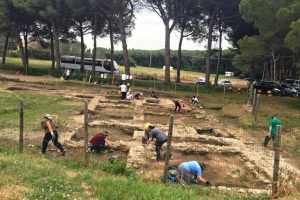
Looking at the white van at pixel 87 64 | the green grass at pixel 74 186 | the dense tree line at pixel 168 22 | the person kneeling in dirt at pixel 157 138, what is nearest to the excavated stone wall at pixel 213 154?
the person kneeling in dirt at pixel 157 138

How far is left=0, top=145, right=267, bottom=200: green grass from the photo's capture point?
905 centimetres

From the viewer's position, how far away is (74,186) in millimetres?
9648

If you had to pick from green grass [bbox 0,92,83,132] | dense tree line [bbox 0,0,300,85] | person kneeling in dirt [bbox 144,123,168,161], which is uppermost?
dense tree line [bbox 0,0,300,85]

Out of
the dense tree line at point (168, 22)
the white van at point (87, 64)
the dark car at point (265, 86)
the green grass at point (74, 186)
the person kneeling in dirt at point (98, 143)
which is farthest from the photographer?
the white van at point (87, 64)

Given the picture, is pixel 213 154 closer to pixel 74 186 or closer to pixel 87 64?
pixel 74 186

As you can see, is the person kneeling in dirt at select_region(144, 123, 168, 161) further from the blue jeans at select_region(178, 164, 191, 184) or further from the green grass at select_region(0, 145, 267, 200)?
the green grass at select_region(0, 145, 267, 200)

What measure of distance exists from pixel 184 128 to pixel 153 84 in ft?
82.7

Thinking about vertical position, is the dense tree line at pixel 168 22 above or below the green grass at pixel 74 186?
above

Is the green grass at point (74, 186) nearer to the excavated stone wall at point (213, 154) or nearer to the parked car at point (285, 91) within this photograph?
Answer: the excavated stone wall at point (213, 154)

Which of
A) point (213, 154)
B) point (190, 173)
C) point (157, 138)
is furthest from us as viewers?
point (213, 154)

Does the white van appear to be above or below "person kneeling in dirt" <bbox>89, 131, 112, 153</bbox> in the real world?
above

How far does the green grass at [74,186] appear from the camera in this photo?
905 cm

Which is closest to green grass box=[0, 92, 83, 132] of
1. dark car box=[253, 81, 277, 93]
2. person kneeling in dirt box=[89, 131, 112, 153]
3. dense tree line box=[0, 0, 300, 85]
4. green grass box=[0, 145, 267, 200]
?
person kneeling in dirt box=[89, 131, 112, 153]

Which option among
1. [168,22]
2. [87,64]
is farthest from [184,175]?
[87,64]
